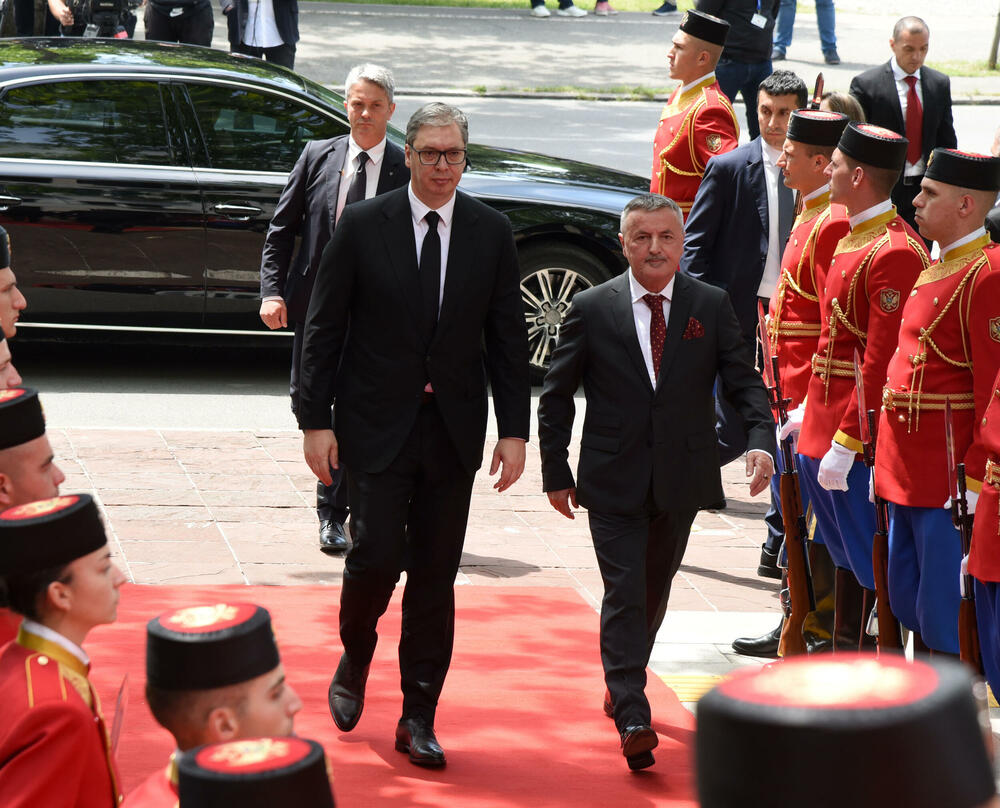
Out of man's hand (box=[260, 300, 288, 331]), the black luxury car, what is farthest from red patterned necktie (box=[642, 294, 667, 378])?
the black luxury car

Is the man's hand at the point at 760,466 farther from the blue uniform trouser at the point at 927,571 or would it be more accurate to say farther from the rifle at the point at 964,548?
the rifle at the point at 964,548

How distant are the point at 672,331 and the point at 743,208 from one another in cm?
219

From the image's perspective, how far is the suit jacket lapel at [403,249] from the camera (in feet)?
17.1

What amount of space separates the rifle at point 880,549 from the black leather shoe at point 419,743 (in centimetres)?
148

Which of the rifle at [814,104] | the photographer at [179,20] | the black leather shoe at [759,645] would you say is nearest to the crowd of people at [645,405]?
the black leather shoe at [759,645]

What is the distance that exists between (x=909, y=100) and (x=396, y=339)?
6723mm

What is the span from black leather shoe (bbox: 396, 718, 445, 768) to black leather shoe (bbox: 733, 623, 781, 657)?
1.55 meters

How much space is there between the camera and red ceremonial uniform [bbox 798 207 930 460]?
5.41m

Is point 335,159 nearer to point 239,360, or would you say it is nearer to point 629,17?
point 239,360


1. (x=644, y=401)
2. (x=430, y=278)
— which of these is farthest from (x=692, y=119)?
(x=430, y=278)

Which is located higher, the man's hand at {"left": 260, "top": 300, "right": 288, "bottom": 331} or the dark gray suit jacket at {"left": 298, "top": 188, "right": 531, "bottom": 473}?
the dark gray suit jacket at {"left": 298, "top": 188, "right": 531, "bottom": 473}

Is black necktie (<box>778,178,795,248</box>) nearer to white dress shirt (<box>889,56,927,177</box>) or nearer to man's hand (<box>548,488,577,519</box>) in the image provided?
man's hand (<box>548,488,577,519</box>)

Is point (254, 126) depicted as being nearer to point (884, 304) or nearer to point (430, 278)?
point (430, 278)

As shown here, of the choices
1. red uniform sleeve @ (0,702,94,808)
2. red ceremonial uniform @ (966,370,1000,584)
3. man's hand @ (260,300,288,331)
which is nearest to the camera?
red uniform sleeve @ (0,702,94,808)
